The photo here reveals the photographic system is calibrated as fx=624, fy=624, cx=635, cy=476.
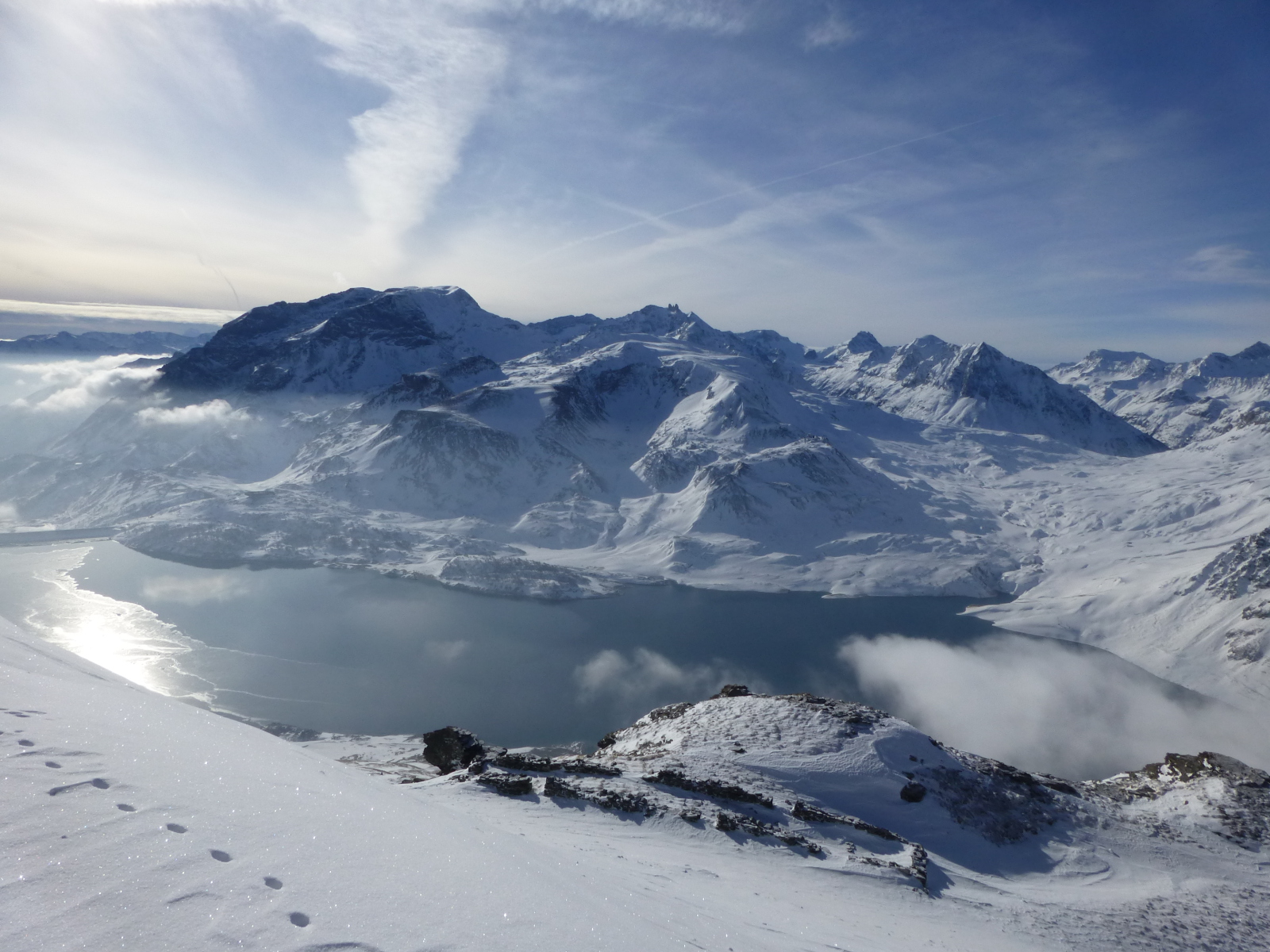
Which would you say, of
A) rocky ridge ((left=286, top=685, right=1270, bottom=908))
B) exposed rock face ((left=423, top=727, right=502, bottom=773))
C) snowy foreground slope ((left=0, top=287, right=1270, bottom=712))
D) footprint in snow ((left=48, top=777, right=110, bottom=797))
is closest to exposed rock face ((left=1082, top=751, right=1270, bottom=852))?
rocky ridge ((left=286, top=685, right=1270, bottom=908))

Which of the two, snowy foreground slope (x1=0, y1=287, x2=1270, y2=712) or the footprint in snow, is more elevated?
A: the footprint in snow

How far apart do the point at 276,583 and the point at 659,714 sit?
3980 inches

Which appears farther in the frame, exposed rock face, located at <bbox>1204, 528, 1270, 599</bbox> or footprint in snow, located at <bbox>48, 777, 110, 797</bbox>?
exposed rock face, located at <bbox>1204, 528, 1270, 599</bbox>

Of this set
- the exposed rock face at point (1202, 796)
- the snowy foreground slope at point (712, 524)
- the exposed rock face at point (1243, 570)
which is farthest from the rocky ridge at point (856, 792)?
the exposed rock face at point (1243, 570)

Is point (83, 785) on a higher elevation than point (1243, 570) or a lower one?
higher

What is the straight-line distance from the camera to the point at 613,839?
69.9 feet

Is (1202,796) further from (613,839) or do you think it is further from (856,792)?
(613,839)

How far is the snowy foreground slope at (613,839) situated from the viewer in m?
6.55

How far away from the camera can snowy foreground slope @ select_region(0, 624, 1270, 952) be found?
6.55 meters

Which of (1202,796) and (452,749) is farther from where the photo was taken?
(1202,796)

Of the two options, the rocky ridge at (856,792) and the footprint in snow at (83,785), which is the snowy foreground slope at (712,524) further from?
the footprint in snow at (83,785)

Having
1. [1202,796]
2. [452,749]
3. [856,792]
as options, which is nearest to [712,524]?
[1202,796]

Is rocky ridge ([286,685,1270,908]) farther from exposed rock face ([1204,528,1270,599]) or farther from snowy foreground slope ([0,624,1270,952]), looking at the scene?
exposed rock face ([1204,528,1270,599])

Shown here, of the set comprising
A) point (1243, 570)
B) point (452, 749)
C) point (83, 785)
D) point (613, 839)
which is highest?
point (83, 785)
